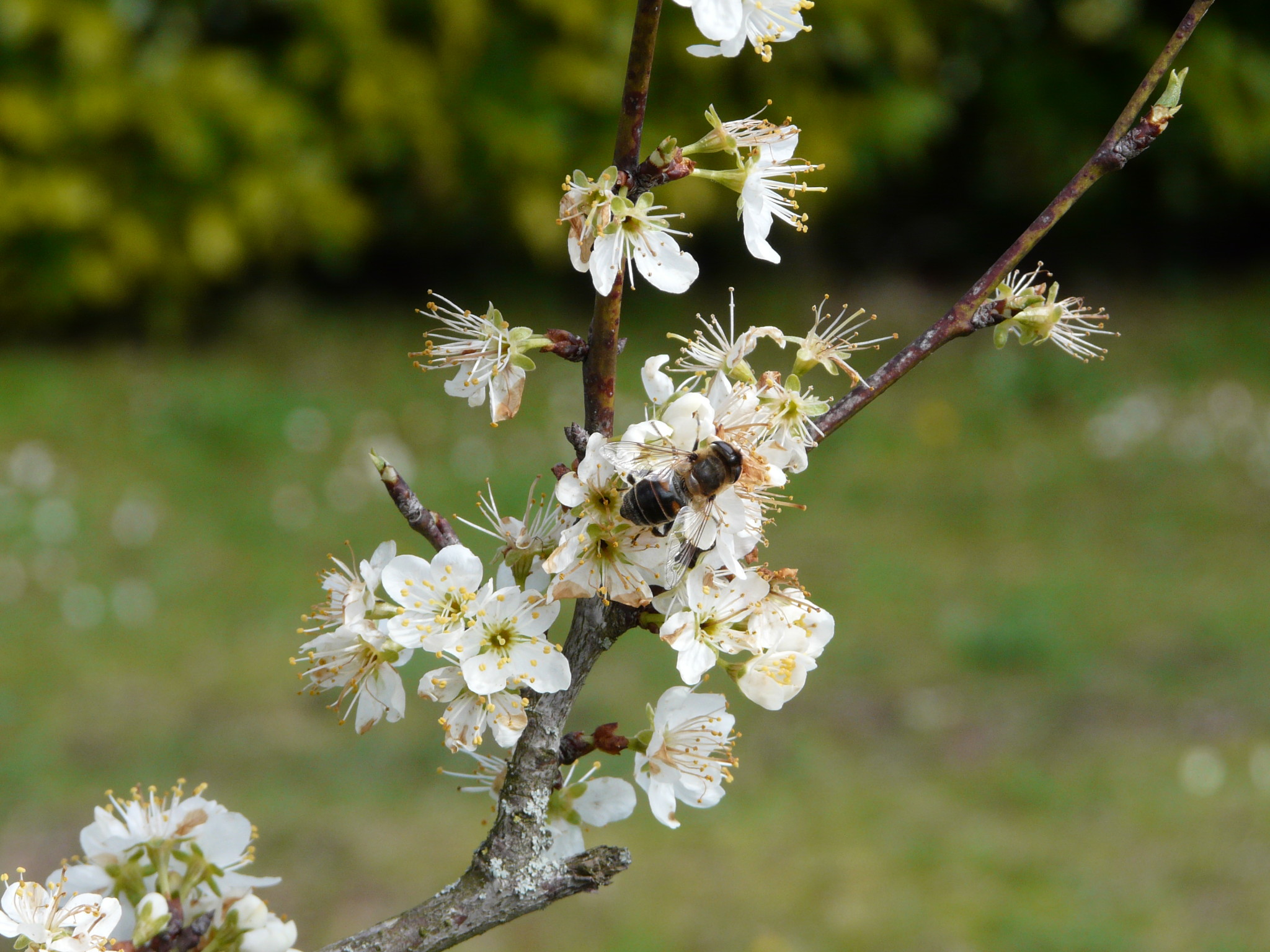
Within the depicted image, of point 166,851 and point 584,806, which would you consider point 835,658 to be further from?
point 166,851

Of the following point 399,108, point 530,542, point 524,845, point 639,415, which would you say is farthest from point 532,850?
point 399,108

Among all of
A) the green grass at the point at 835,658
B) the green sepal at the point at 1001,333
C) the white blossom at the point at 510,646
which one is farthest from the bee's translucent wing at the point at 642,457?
the green grass at the point at 835,658

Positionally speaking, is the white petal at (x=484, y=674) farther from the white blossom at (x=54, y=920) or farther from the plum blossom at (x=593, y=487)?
the white blossom at (x=54, y=920)

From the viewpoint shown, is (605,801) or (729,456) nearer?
(729,456)

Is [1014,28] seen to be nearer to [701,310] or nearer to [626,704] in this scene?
[701,310]

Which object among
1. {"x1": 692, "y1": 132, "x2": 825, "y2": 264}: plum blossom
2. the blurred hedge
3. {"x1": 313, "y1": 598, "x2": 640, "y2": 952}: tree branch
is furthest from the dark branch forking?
the blurred hedge
